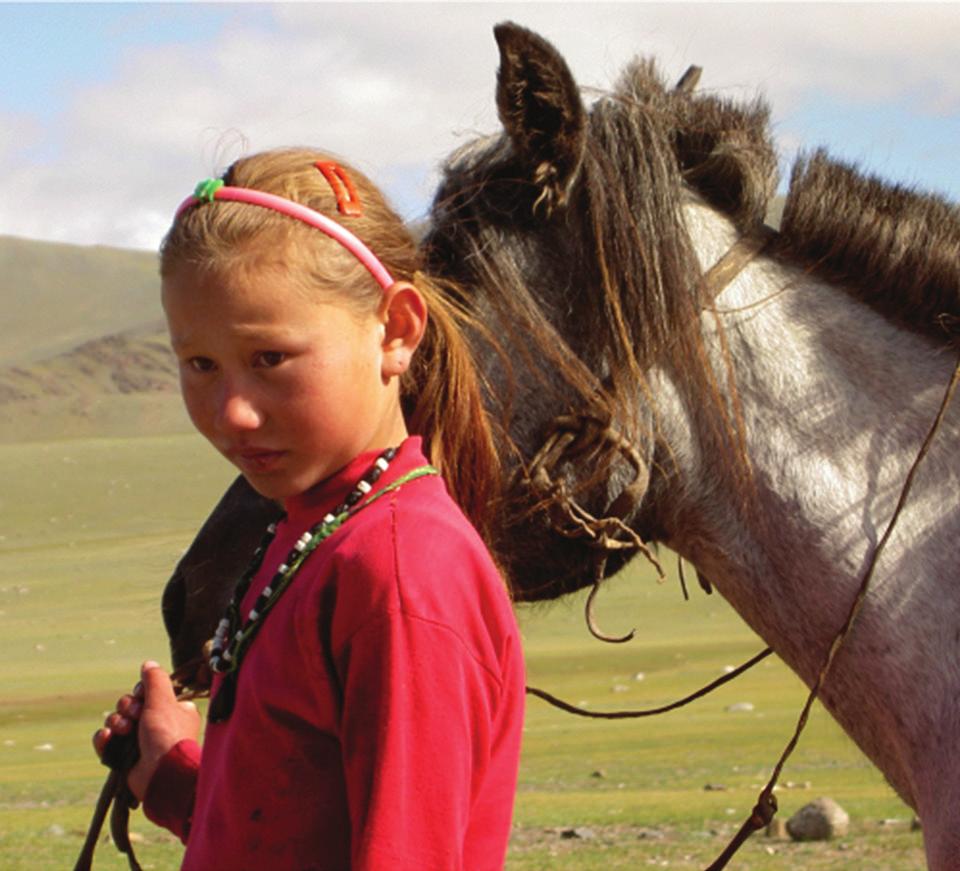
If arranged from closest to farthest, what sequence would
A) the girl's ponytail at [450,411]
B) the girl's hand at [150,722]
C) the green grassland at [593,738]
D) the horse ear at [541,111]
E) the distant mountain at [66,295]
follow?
the girl's hand at [150,722], the girl's ponytail at [450,411], the horse ear at [541,111], the green grassland at [593,738], the distant mountain at [66,295]

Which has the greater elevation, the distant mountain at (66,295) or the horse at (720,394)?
the horse at (720,394)

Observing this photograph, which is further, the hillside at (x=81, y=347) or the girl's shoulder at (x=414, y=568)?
the hillside at (x=81, y=347)

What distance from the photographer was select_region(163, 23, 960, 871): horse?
2.43m

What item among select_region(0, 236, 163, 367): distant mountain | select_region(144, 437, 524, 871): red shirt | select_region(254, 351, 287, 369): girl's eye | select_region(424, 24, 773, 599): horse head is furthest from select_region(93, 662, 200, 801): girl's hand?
select_region(0, 236, 163, 367): distant mountain

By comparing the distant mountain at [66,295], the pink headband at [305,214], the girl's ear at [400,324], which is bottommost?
the distant mountain at [66,295]

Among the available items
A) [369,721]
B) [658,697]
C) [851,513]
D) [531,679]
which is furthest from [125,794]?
[531,679]

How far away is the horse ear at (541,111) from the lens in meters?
2.35

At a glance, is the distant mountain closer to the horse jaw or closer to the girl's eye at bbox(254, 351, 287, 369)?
the horse jaw

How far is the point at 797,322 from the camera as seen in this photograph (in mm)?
2520

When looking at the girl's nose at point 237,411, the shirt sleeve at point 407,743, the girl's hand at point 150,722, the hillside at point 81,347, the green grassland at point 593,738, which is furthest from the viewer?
the hillside at point 81,347

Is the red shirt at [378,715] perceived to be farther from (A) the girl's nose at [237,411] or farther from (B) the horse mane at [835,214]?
(B) the horse mane at [835,214]

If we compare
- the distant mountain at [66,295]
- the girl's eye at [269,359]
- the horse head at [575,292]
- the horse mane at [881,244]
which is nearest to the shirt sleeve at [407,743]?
the girl's eye at [269,359]

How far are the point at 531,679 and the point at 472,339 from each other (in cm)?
1212

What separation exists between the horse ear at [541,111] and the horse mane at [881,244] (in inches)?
15.5
